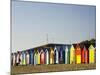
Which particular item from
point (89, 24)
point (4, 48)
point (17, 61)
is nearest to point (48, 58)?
point (17, 61)

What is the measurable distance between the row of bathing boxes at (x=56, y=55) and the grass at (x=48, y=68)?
29 mm

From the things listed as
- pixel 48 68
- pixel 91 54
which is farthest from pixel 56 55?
pixel 91 54

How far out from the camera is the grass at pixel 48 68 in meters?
1.74

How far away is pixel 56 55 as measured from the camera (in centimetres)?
183

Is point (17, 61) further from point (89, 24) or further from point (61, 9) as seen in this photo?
point (89, 24)

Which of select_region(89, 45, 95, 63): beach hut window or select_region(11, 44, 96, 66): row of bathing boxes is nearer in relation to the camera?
select_region(11, 44, 96, 66): row of bathing boxes

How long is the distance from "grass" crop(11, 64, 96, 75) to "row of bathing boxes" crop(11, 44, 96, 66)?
0.10 ft

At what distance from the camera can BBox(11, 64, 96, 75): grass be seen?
1.74 m

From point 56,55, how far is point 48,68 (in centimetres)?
14

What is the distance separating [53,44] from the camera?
5.98 feet

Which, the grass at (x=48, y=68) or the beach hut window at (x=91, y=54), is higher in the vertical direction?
the beach hut window at (x=91, y=54)

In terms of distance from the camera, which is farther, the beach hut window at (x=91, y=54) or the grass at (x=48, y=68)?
the beach hut window at (x=91, y=54)

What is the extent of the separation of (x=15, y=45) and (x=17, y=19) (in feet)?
0.75

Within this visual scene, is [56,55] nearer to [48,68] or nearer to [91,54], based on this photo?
[48,68]
